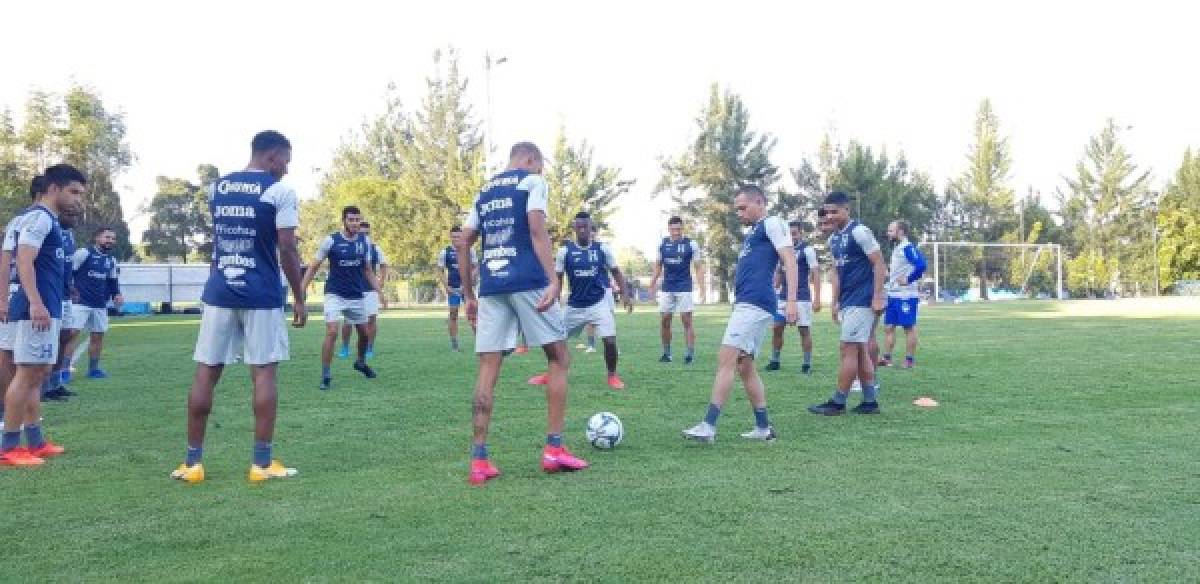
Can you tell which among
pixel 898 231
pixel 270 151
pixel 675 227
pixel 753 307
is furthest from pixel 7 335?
pixel 898 231

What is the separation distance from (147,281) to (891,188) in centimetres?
4943

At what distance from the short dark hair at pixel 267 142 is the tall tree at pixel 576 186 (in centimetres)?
4506

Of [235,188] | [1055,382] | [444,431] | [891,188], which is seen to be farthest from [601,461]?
[891,188]

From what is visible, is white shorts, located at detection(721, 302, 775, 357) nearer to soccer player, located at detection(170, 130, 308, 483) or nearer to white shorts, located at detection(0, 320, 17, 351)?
soccer player, located at detection(170, 130, 308, 483)

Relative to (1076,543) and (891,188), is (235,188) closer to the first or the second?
(1076,543)

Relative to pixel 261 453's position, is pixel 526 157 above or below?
above

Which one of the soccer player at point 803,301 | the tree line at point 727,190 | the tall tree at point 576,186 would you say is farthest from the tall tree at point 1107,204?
the soccer player at point 803,301

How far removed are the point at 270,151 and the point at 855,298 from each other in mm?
5641

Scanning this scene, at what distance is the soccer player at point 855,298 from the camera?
28.3 feet

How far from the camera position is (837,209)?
887cm

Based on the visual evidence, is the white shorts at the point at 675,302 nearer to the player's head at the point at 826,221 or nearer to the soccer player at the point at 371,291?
the soccer player at the point at 371,291

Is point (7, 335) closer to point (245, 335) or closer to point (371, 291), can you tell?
point (245, 335)

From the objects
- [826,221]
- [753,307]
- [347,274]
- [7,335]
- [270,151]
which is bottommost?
[7,335]

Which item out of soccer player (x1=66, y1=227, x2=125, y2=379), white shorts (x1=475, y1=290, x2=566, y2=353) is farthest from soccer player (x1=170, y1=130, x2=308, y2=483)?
soccer player (x1=66, y1=227, x2=125, y2=379)
